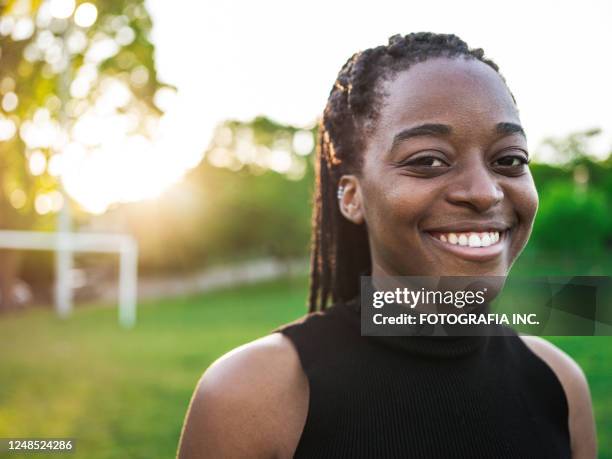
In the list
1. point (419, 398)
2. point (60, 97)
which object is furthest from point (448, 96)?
point (60, 97)

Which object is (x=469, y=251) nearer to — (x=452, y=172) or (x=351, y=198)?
(x=452, y=172)

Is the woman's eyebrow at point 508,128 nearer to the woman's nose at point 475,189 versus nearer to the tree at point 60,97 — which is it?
the woman's nose at point 475,189

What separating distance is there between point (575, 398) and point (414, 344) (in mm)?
553

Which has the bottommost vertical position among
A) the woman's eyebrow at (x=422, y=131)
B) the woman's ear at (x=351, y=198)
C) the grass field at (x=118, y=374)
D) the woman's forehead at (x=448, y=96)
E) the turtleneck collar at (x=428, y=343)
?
the grass field at (x=118, y=374)

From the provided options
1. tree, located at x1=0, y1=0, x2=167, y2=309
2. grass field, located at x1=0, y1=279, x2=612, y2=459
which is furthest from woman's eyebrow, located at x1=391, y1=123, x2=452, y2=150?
tree, located at x1=0, y1=0, x2=167, y2=309

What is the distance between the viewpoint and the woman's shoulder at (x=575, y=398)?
1.70m

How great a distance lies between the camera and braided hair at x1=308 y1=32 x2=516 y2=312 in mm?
1595

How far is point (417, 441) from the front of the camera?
1464mm

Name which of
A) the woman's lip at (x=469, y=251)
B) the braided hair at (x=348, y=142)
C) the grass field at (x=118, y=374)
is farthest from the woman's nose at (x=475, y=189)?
the grass field at (x=118, y=374)

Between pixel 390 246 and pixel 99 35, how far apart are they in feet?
53.2

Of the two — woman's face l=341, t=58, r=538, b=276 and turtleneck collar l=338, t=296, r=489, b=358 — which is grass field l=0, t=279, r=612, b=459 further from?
woman's face l=341, t=58, r=538, b=276

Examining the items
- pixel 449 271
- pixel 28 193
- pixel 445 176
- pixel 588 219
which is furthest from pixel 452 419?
pixel 28 193

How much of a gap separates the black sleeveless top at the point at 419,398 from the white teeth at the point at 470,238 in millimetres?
307

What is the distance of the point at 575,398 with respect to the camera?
1728 mm
